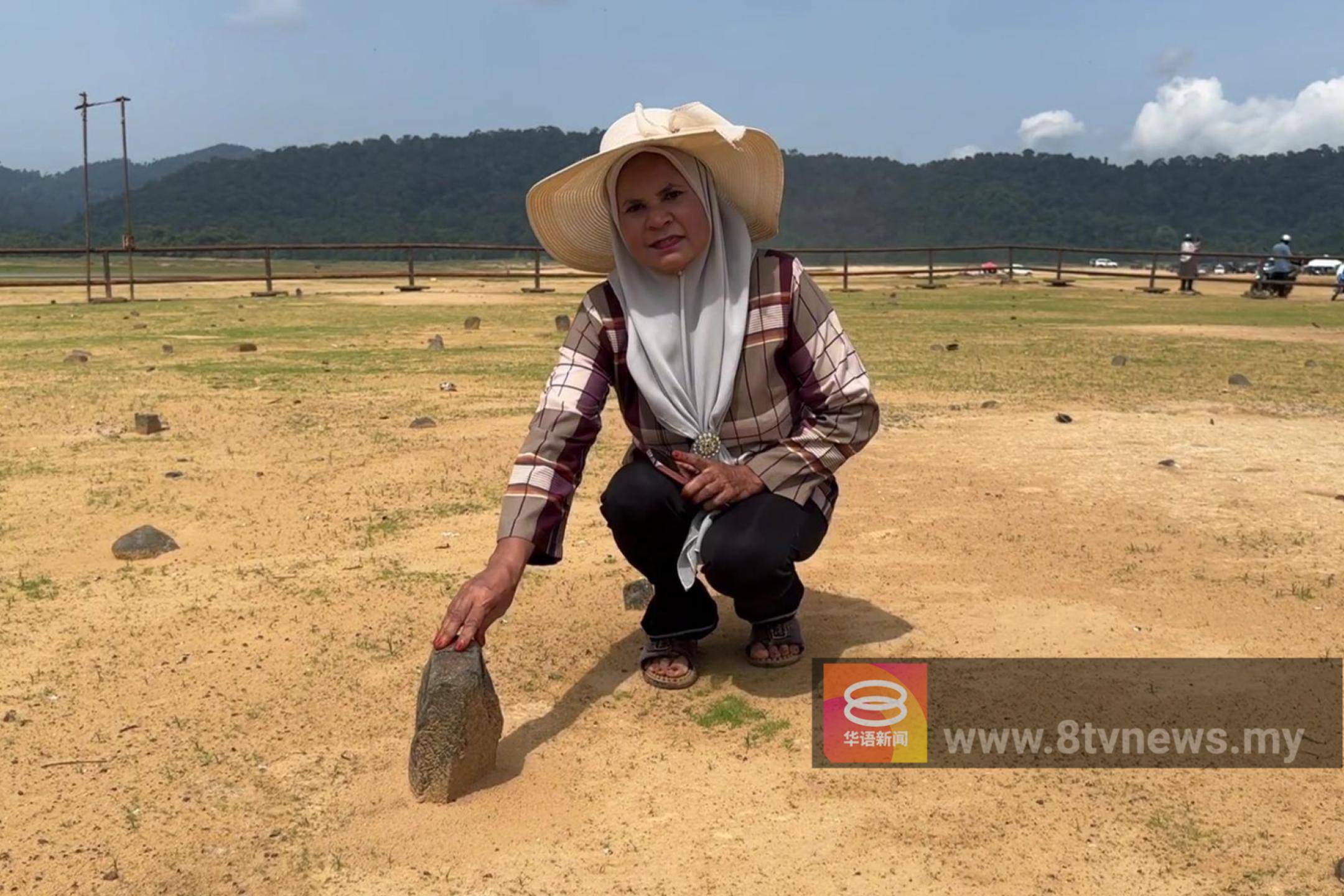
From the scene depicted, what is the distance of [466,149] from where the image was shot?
143500mm

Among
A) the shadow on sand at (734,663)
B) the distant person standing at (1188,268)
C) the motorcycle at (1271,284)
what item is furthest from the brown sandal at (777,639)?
the distant person standing at (1188,268)

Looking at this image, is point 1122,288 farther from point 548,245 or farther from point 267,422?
point 548,245

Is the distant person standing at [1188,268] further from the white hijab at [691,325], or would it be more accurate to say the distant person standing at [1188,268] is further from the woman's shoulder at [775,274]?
the white hijab at [691,325]

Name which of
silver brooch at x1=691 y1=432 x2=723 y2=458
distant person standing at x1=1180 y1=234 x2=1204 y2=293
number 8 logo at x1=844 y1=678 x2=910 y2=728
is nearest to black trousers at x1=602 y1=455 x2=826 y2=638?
silver brooch at x1=691 y1=432 x2=723 y2=458

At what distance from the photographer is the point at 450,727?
2.72m

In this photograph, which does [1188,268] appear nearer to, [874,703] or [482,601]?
[874,703]

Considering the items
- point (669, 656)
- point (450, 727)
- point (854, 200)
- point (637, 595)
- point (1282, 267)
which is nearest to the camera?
point (450, 727)

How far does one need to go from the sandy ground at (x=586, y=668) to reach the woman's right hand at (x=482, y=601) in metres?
0.34

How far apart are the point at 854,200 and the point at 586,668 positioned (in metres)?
120

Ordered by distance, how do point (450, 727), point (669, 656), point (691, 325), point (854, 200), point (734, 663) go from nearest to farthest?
1. point (450, 727)
2. point (691, 325)
3. point (669, 656)
4. point (734, 663)
5. point (854, 200)

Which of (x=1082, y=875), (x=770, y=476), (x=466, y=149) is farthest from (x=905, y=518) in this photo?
(x=466, y=149)

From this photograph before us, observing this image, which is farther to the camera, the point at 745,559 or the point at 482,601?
the point at 745,559

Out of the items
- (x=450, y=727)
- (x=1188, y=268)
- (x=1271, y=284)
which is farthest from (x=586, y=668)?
(x=1188, y=268)

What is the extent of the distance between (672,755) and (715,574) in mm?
486
